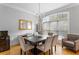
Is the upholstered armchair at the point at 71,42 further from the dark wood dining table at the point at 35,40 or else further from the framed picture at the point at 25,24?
the framed picture at the point at 25,24

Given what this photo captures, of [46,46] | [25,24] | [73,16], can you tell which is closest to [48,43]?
[46,46]

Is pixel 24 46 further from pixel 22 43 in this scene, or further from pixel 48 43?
pixel 48 43

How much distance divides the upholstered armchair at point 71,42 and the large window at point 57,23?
0.14 m

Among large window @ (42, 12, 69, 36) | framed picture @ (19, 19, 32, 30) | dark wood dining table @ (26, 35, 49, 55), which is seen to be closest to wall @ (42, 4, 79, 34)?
large window @ (42, 12, 69, 36)

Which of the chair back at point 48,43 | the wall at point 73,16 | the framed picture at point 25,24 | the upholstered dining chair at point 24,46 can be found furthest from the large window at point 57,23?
the upholstered dining chair at point 24,46

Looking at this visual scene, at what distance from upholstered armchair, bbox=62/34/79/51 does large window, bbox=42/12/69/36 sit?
0.14 meters

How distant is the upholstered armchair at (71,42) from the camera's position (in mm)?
1619

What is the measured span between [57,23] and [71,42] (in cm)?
52

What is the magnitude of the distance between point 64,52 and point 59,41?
9.8 inches

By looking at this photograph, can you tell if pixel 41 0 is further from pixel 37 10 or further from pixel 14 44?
pixel 14 44

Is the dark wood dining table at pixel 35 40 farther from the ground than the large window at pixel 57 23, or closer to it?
closer to it

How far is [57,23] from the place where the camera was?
1.68 metres

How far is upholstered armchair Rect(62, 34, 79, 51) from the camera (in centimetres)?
162
